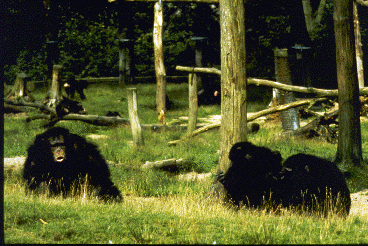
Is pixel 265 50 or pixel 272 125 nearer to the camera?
pixel 272 125

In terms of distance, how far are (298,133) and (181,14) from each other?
13812 millimetres

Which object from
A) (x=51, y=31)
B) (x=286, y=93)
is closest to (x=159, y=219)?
(x=286, y=93)

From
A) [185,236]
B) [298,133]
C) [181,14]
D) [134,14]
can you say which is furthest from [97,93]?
[185,236]

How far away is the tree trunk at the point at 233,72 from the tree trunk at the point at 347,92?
9.61 ft

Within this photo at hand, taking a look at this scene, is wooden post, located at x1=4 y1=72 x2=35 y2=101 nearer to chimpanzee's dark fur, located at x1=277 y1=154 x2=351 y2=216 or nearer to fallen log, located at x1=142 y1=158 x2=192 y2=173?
fallen log, located at x1=142 y1=158 x2=192 y2=173

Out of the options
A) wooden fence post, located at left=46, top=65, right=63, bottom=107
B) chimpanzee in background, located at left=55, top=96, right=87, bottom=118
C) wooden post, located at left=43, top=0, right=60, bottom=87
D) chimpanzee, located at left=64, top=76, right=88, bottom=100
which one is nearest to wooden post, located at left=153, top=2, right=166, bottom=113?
chimpanzee in background, located at left=55, top=96, right=87, bottom=118

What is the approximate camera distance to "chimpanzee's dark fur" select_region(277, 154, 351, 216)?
268 inches

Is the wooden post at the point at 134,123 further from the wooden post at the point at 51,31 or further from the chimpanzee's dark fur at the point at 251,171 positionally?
the wooden post at the point at 51,31

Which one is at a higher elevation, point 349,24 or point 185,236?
point 349,24

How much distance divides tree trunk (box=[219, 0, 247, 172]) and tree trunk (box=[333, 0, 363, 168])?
2.93 meters

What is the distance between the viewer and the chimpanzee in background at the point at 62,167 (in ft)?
24.2

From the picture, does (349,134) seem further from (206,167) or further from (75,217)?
(75,217)

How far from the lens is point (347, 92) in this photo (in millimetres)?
9391

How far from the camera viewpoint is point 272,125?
15938 mm
